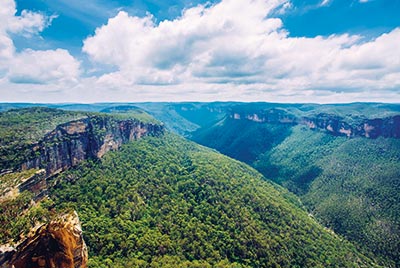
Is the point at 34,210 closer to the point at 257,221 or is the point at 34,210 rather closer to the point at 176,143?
the point at 257,221

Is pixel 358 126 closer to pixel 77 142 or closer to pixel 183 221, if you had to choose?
pixel 183 221

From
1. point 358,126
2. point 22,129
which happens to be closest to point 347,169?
point 358,126

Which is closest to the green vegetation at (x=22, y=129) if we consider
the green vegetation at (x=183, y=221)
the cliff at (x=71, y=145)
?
the cliff at (x=71, y=145)

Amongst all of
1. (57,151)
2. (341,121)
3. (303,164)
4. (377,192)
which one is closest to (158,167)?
(57,151)

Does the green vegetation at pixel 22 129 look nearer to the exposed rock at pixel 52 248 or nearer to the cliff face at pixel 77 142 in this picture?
the cliff face at pixel 77 142

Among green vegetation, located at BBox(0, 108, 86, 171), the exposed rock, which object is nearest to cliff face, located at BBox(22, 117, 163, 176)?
green vegetation, located at BBox(0, 108, 86, 171)
